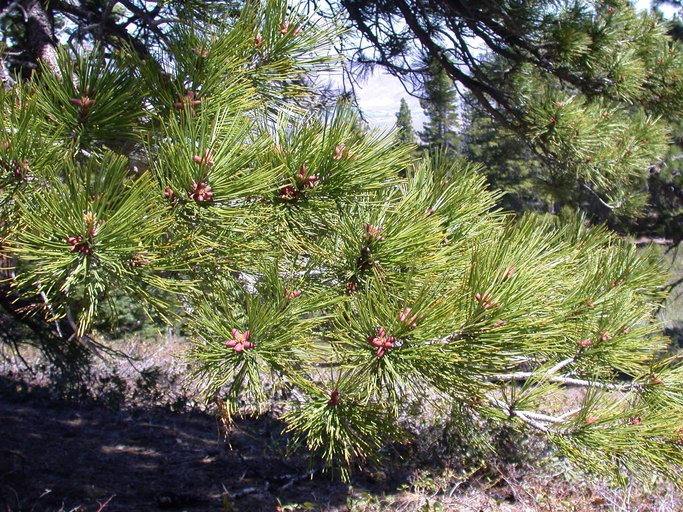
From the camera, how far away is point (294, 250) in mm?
1423

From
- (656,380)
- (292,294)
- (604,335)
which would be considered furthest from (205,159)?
(656,380)

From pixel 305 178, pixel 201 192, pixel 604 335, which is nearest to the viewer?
pixel 201 192

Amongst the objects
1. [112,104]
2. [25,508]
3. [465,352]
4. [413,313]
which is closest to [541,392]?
[465,352]

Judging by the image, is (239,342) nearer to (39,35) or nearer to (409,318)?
(409,318)

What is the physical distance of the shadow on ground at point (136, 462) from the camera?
4.51 m

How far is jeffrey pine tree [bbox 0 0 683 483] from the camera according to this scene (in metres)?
1.06

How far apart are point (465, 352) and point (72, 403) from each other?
762 centimetres

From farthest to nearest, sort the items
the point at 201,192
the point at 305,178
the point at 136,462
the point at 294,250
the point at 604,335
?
the point at 136,462 < the point at 604,335 < the point at 294,250 < the point at 305,178 < the point at 201,192

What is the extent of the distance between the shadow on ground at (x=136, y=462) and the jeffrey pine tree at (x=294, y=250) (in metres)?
2.57

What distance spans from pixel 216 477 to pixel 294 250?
4.60 m

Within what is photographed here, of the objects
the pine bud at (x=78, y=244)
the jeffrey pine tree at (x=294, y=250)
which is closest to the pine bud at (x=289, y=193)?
the jeffrey pine tree at (x=294, y=250)

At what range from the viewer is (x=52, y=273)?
1.01m

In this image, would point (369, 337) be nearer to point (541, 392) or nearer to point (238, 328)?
point (238, 328)

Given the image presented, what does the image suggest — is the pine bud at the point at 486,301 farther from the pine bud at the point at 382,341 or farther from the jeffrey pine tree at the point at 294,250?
the pine bud at the point at 382,341
